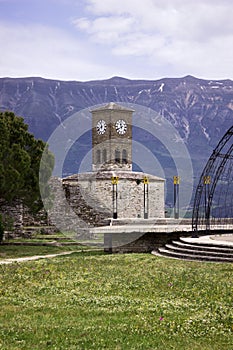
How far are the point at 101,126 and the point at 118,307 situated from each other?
52488mm

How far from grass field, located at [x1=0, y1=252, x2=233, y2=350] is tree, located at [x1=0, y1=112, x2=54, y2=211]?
11.5 m

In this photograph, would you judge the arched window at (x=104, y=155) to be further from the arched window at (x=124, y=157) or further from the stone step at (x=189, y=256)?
the stone step at (x=189, y=256)

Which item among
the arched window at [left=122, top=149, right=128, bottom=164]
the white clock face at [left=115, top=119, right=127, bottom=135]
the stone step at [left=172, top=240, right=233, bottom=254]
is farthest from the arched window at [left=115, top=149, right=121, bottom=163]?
the stone step at [left=172, top=240, right=233, bottom=254]

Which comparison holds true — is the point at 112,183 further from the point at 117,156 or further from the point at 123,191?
the point at 117,156

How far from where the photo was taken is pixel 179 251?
71.5ft

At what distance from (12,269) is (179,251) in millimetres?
6497

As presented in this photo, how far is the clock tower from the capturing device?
6134 cm

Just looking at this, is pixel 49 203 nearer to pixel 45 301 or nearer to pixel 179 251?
pixel 179 251

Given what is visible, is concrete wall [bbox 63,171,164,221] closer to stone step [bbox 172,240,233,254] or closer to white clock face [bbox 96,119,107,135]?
white clock face [bbox 96,119,107,135]

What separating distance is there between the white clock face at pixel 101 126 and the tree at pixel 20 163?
2841 centimetres

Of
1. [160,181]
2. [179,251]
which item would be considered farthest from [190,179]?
[179,251]

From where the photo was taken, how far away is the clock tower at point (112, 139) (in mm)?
61344

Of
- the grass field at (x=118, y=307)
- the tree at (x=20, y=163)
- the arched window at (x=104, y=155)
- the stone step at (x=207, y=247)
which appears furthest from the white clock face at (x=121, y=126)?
the grass field at (x=118, y=307)

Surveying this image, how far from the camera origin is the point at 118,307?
38.6 feet
